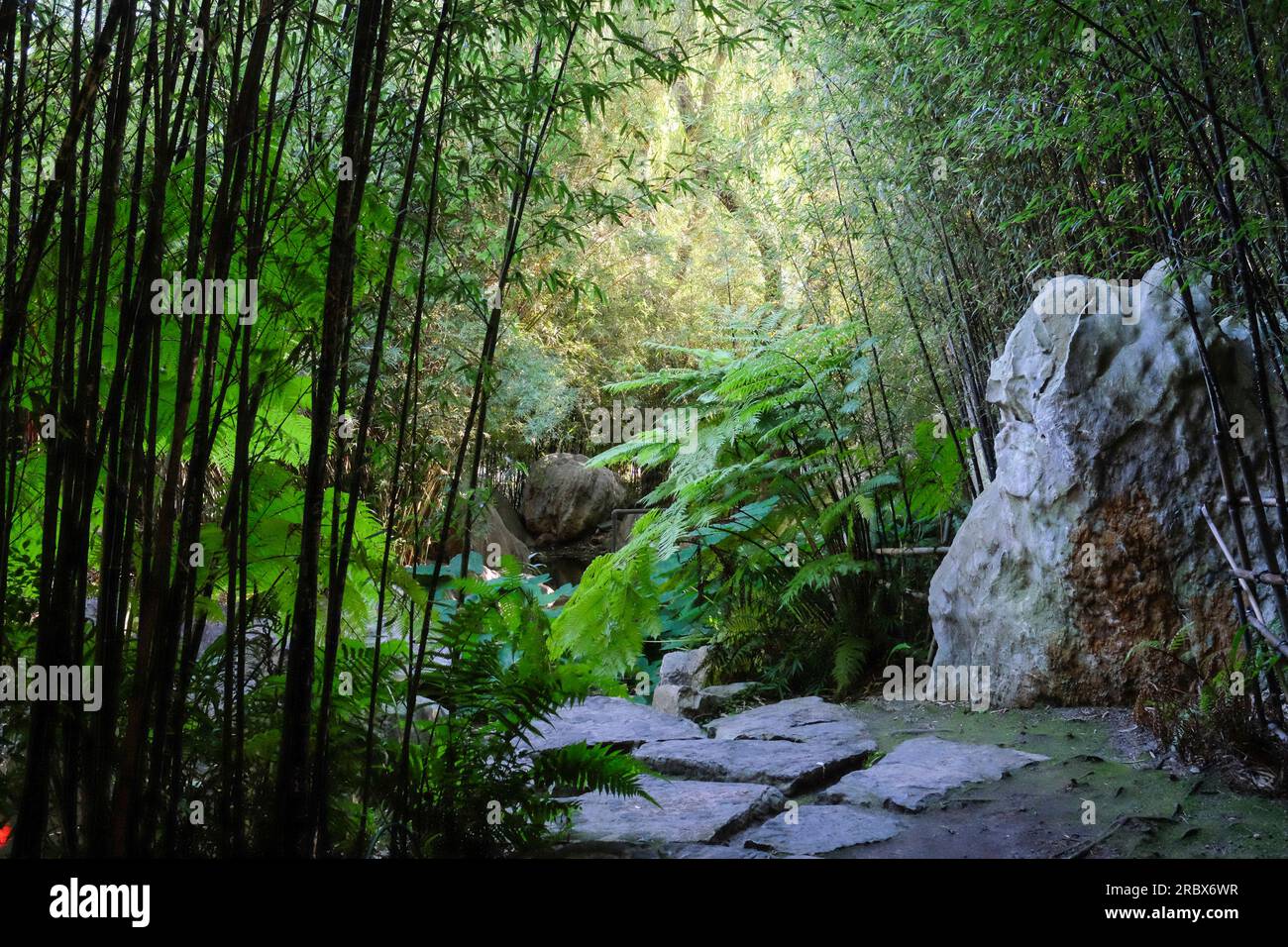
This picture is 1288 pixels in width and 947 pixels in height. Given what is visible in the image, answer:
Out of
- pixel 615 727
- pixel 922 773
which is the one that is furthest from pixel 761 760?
pixel 615 727

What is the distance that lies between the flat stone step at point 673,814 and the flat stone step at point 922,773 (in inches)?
11.0

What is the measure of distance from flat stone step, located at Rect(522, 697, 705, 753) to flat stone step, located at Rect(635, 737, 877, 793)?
140 mm

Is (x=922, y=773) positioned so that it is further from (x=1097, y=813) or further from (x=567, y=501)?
(x=567, y=501)

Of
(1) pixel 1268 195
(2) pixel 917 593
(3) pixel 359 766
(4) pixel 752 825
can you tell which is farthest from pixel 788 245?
(3) pixel 359 766

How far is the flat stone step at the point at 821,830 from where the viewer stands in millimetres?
2531

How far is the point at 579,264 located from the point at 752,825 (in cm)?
888

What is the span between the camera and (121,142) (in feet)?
5.67

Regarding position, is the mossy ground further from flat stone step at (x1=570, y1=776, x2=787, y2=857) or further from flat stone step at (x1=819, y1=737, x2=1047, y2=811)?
flat stone step at (x1=570, y1=776, x2=787, y2=857)

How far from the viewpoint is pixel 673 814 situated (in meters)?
2.77

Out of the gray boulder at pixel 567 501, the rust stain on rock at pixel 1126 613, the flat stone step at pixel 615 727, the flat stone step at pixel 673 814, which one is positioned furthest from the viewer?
the gray boulder at pixel 567 501

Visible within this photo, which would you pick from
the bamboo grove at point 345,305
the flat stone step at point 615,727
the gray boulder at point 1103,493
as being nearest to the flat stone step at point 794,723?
the flat stone step at point 615,727

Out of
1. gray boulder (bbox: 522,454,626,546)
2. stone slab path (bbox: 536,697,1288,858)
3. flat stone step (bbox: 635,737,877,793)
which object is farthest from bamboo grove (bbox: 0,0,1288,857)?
gray boulder (bbox: 522,454,626,546)

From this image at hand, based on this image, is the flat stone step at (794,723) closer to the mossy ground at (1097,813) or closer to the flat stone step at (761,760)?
the flat stone step at (761,760)

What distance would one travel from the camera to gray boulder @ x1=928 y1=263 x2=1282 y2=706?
136 inches
